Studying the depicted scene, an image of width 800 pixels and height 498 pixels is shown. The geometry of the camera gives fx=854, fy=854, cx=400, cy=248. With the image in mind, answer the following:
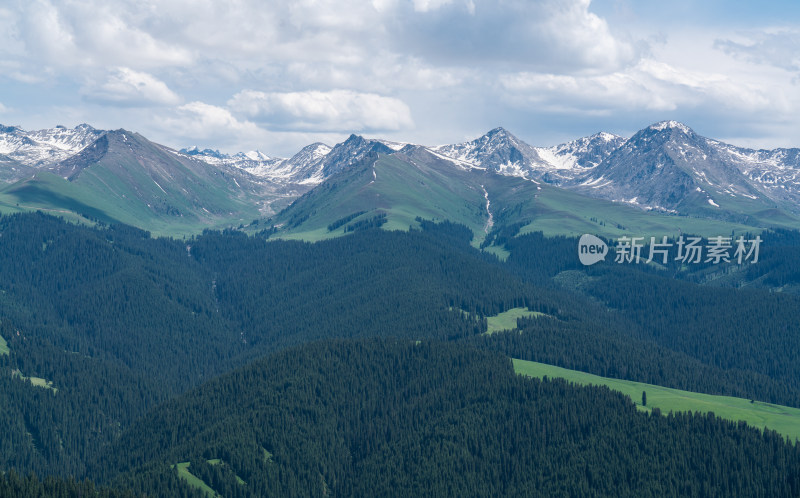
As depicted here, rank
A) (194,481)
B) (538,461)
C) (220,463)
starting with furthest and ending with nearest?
(538,461)
(220,463)
(194,481)

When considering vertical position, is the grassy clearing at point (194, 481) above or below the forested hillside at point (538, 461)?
below

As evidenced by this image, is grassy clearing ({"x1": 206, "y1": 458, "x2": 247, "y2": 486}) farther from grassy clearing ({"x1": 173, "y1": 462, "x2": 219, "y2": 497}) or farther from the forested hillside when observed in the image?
grassy clearing ({"x1": 173, "y1": 462, "x2": 219, "y2": 497})

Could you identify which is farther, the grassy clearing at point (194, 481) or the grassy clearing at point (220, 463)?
the grassy clearing at point (220, 463)

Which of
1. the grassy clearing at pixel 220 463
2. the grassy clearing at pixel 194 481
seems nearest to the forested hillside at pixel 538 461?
the grassy clearing at pixel 220 463

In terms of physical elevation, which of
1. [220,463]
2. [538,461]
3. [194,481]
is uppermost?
[538,461]

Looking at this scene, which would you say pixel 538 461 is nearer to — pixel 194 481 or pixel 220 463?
pixel 220 463

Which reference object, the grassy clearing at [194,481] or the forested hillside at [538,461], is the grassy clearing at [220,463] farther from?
the grassy clearing at [194,481]

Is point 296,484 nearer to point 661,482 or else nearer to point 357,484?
point 357,484

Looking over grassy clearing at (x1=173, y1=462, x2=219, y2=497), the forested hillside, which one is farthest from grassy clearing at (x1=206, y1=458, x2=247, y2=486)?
grassy clearing at (x1=173, y1=462, x2=219, y2=497)

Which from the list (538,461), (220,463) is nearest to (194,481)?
(220,463)

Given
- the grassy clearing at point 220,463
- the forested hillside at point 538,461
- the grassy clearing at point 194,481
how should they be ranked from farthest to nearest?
the grassy clearing at point 220,463, the grassy clearing at point 194,481, the forested hillside at point 538,461

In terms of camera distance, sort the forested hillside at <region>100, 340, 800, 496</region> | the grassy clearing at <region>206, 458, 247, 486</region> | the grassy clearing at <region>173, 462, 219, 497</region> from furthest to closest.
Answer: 1. the grassy clearing at <region>206, 458, 247, 486</region>
2. the grassy clearing at <region>173, 462, 219, 497</region>
3. the forested hillside at <region>100, 340, 800, 496</region>

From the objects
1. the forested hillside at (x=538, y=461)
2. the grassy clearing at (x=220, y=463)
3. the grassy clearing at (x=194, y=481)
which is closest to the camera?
the forested hillside at (x=538, y=461)
